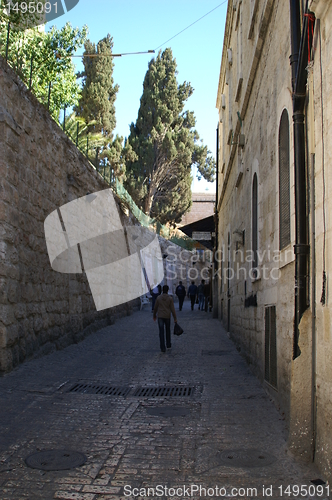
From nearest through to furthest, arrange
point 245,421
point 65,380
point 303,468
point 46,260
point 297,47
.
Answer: point 303,468
point 297,47
point 245,421
point 65,380
point 46,260

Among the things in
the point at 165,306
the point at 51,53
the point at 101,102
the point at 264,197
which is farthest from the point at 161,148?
the point at 264,197

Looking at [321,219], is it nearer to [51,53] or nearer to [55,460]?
[55,460]

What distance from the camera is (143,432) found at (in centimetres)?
486

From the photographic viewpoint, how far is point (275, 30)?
245 inches

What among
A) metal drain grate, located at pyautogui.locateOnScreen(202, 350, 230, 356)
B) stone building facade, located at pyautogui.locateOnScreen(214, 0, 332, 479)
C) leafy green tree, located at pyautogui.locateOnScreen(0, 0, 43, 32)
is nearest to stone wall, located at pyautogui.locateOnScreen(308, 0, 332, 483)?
stone building facade, located at pyautogui.locateOnScreen(214, 0, 332, 479)

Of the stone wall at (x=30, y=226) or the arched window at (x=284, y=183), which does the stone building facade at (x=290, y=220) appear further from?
the stone wall at (x=30, y=226)

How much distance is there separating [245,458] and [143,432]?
3.83ft

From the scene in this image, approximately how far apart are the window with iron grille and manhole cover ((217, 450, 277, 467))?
166cm

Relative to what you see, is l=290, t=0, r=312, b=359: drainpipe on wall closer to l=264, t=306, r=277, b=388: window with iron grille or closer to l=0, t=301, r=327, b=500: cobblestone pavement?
l=0, t=301, r=327, b=500: cobblestone pavement

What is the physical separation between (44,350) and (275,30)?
21.4 ft

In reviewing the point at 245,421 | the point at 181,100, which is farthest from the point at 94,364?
the point at 181,100

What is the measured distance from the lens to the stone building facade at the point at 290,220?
3803mm

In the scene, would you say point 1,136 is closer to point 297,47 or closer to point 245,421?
point 297,47

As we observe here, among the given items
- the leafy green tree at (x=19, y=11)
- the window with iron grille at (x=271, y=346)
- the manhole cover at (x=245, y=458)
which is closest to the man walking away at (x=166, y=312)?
the window with iron grille at (x=271, y=346)
